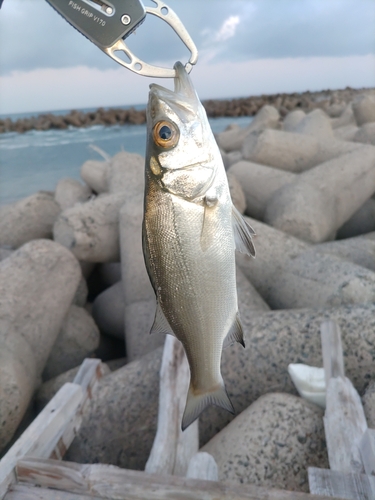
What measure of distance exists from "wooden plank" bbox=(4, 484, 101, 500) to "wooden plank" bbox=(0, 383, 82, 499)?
0.11 feet

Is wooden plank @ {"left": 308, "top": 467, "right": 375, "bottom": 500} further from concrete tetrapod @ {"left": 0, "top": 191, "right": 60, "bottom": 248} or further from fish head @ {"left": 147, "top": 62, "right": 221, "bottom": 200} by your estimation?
concrete tetrapod @ {"left": 0, "top": 191, "right": 60, "bottom": 248}

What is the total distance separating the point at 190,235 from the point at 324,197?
3.64 metres

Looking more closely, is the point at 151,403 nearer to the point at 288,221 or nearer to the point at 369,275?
the point at 369,275

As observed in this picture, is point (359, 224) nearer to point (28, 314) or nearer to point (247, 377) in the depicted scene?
point (247, 377)

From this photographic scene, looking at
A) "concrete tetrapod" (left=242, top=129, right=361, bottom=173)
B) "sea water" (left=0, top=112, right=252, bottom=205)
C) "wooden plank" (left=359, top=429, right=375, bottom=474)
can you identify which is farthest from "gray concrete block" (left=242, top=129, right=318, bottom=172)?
"wooden plank" (left=359, top=429, right=375, bottom=474)

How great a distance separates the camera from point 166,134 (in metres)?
1.08

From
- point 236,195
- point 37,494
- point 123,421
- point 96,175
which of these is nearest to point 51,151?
point 96,175

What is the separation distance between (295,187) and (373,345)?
2.42m

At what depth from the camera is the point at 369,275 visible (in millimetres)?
2830

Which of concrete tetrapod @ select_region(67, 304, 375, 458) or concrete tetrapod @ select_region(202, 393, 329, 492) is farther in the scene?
concrete tetrapod @ select_region(67, 304, 375, 458)

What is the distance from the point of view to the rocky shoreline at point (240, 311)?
6.80 ft

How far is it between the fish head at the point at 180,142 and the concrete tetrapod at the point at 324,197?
3.15m

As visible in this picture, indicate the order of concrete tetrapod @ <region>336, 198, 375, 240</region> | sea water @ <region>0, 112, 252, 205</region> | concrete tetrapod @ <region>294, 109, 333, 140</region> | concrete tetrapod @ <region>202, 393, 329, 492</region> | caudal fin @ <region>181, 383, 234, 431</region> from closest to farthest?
caudal fin @ <region>181, 383, 234, 431</region>, concrete tetrapod @ <region>202, 393, 329, 492</region>, concrete tetrapod @ <region>336, 198, 375, 240</region>, concrete tetrapod @ <region>294, 109, 333, 140</region>, sea water @ <region>0, 112, 252, 205</region>

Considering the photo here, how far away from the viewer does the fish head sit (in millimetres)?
1057
